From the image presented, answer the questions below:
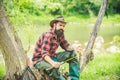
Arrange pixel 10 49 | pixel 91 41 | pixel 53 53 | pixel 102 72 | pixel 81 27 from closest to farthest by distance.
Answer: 1. pixel 53 53
2. pixel 10 49
3. pixel 91 41
4. pixel 102 72
5. pixel 81 27

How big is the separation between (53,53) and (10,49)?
904 mm

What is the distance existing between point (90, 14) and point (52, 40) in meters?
36.4

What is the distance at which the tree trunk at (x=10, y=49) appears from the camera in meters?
7.19

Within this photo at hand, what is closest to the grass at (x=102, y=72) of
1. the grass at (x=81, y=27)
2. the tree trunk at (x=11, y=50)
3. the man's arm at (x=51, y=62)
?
the tree trunk at (x=11, y=50)

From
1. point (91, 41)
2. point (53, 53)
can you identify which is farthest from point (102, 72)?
point (53, 53)

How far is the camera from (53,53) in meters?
6.88

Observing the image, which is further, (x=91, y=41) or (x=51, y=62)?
(x=91, y=41)

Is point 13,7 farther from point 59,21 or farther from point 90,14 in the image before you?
point 90,14

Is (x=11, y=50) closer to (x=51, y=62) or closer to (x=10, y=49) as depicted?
(x=10, y=49)

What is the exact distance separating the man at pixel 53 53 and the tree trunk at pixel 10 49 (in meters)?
0.51

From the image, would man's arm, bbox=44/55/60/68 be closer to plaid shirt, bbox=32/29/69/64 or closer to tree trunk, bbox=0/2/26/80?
plaid shirt, bbox=32/29/69/64

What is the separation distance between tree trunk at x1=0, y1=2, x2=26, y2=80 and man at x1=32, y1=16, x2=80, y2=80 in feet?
1.67

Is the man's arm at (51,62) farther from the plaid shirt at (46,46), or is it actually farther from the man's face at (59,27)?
the man's face at (59,27)

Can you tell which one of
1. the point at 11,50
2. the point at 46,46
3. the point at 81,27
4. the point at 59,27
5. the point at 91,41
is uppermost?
the point at 59,27
